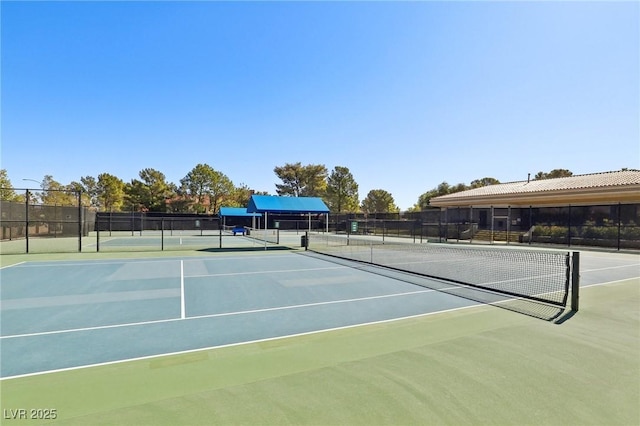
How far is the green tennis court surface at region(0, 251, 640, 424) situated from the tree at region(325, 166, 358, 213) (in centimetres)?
6328

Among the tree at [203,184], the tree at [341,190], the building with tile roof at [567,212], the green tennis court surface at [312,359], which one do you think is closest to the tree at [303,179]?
the tree at [341,190]

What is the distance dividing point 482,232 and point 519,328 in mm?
30622

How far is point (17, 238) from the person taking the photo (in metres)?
27.7

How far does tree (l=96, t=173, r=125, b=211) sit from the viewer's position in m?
61.4

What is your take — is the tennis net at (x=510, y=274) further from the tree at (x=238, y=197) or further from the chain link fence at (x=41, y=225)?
the tree at (x=238, y=197)

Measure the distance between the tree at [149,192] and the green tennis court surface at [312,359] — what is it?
55288 mm

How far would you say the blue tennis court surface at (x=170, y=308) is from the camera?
5324 millimetres

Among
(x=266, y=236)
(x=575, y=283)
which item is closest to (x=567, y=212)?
(x=266, y=236)

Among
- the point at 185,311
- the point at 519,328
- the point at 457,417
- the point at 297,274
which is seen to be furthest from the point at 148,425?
the point at 297,274

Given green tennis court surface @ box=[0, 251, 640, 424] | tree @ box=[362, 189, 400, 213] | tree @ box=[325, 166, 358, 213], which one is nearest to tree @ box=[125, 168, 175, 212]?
tree @ box=[325, 166, 358, 213]

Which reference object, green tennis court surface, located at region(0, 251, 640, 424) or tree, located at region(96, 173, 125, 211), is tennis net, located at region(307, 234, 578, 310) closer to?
green tennis court surface, located at region(0, 251, 640, 424)

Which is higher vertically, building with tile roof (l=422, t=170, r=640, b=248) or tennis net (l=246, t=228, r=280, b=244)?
building with tile roof (l=422, t=170, r=640, b=248)

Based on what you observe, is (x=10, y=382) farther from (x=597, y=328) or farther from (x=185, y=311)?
(x=597, y=328)

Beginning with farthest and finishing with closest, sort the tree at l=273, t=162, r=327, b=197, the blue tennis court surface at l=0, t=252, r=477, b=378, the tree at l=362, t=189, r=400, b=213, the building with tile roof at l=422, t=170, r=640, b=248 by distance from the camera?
the tree at l=362, t=189, r=400, b=213 → the tree at l=273, t=162, r=327, b=197 → the building with tile roof at l=422, t=170, r=640, b=248 → the blue tennis court surface at l=0, t=252, r=477, b=378
